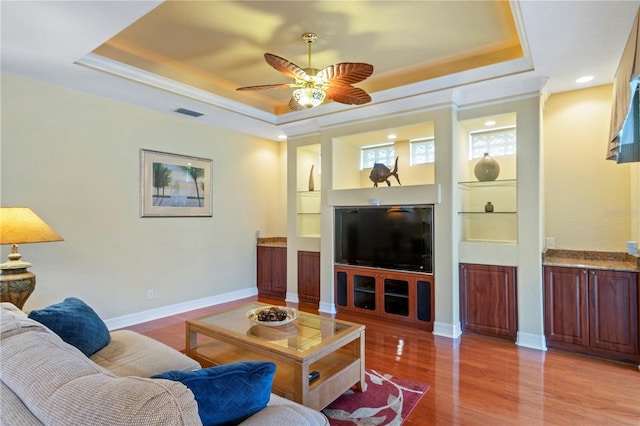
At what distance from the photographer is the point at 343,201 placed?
182 inches

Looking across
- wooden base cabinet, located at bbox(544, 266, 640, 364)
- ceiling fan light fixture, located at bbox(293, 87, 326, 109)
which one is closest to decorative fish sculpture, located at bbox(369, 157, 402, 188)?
ceiling fan light fixture, located at bbox(293, 87, 326, 109)

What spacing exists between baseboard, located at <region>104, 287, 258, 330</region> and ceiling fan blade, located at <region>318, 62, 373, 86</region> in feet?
11.9

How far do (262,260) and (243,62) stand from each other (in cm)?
325

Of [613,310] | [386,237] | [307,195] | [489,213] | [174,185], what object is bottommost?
[613,310]

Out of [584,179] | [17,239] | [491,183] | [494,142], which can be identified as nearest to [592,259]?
[584,179]

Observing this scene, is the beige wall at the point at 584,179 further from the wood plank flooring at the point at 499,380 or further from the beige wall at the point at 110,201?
the beige wall at the point at 110,201

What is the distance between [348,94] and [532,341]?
121 inches

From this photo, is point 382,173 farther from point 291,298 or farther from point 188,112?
point 188,112

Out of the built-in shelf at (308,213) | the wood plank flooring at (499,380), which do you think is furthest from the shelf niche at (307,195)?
the wood plank flooring at (499,380)

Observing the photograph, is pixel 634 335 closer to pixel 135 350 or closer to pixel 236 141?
pixel 135 350

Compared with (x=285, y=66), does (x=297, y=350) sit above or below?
below

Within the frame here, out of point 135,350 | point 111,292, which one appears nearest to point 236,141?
point 111,292

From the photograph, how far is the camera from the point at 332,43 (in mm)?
3277

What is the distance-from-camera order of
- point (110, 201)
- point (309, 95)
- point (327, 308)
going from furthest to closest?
point (327, 308) < point (110, 201) < point (309, 95)
